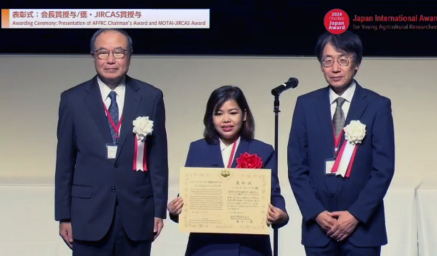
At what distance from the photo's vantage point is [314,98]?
11.2 ft

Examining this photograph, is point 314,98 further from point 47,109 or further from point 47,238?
point 47,109

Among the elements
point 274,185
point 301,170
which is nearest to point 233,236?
point 274,185

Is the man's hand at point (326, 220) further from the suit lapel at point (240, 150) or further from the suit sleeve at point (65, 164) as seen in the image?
the suit sleeve at point (65, 164)

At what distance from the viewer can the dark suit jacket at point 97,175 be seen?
3312mm

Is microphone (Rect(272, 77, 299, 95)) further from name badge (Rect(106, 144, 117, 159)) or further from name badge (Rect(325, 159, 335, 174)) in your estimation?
name badge (Rect(106, 144, 117, 159))

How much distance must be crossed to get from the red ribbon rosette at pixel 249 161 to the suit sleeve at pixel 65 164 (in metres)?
0.74

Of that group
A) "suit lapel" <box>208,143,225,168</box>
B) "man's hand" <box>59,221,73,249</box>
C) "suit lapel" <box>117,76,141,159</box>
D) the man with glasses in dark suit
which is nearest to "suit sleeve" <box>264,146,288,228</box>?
the man with glasses in dark suit

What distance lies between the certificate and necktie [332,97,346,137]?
358 millimetres

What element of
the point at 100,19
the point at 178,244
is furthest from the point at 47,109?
the point at 178,244

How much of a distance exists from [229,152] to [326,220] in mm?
544

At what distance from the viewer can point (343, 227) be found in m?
3.20

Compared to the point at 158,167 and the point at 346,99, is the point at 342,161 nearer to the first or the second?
the point at 346,99

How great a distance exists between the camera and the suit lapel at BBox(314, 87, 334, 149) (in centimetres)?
332

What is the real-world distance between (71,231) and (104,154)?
381mm
